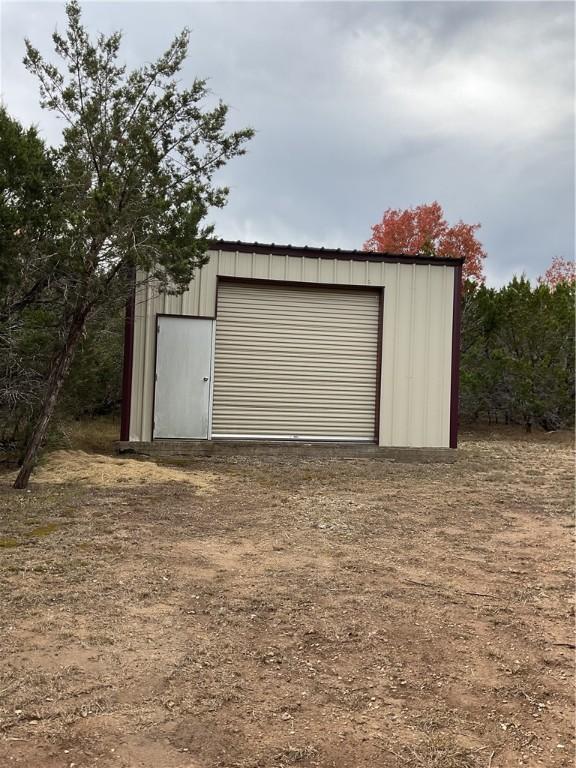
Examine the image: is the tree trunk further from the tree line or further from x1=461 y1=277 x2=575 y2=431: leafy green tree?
x1=461 y1=277 x2=575 y2=431: leafy green tree

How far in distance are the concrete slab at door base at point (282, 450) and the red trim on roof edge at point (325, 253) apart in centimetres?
286

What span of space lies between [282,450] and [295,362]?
4.61 feet

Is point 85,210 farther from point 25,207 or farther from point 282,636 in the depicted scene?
point 282,636

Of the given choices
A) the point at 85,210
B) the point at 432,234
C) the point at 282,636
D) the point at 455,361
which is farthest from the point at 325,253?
the point at 432,234

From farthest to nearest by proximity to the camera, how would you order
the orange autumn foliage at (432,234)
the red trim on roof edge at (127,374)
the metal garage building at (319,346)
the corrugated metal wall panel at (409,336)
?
the orange autumn foliage at (432,234)
the corrugated metal wall panel at (409,336)
the metal garage building at (319,346)
the red trim on roof edge at (127,374)

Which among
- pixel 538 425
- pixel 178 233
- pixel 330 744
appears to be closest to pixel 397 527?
pixel 330 744

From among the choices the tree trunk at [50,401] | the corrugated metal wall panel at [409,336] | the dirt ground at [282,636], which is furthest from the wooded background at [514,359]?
the dirt ground at [282,636]

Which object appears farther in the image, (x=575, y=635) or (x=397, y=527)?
(x=397, y=527)

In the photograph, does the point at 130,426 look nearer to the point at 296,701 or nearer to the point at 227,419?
the point at 227,419

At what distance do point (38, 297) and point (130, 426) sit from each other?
2.62 m

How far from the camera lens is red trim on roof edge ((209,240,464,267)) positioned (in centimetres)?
984

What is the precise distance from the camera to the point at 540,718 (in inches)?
96.9

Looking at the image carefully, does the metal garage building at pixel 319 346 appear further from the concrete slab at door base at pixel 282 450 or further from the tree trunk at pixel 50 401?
the tree trunk at pixel 50 401

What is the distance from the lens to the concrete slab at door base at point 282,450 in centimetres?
948
